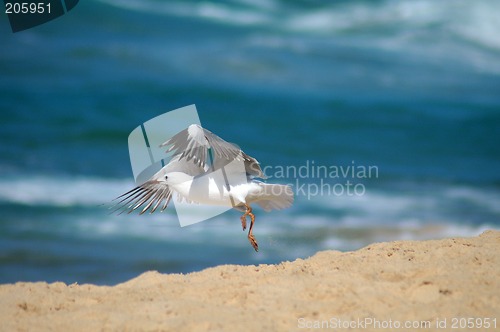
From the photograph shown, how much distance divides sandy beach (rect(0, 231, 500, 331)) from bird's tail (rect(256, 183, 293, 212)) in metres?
0.78

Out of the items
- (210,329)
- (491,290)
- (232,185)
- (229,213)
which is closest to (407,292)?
(491,290)

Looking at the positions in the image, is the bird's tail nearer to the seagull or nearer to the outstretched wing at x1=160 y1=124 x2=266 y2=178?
the seagull

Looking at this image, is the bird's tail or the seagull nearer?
the seagull

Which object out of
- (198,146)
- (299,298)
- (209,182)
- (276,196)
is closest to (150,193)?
(209,182)

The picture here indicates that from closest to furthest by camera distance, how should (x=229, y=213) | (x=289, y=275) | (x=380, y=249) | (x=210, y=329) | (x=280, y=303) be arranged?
1. (x=210, y=329)
2. (x=280, y=303)
3. (x=289, y=275)
4. (x=380, y=249)
5. (x=229, y=213)

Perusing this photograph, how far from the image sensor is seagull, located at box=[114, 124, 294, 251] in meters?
4.77

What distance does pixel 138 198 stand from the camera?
5152 mm

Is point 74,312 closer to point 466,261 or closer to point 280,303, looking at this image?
point 280,303

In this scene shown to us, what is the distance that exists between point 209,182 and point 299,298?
1.58 metres

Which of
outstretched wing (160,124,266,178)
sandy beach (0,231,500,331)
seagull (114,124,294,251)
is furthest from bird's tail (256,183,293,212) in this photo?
sandy beach (0,231,500,331)

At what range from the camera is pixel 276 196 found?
17.3ft

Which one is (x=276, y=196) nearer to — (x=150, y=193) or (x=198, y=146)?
(x=198, y=146)

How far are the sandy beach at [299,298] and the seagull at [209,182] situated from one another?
67cm

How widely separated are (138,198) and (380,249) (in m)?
2.02
